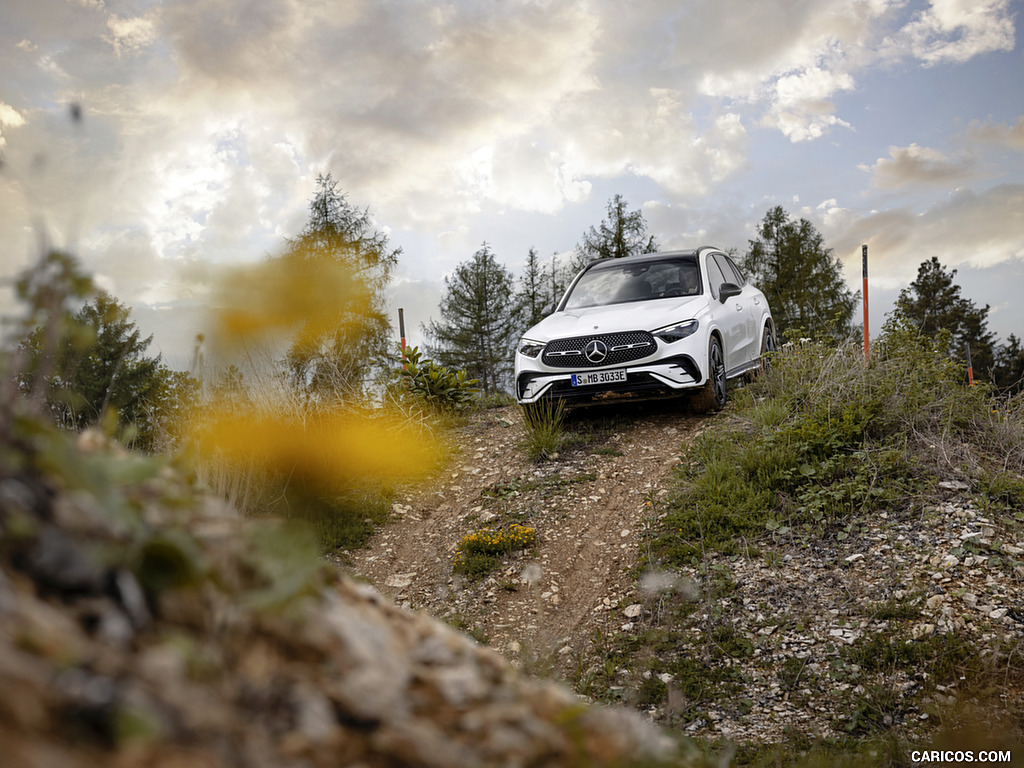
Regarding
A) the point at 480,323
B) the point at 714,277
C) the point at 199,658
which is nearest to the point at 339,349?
the point at 714,277

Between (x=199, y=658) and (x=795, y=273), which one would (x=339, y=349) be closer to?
(x=199, y=658)

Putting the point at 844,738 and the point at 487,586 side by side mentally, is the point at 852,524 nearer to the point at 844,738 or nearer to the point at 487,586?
the point at 844,738

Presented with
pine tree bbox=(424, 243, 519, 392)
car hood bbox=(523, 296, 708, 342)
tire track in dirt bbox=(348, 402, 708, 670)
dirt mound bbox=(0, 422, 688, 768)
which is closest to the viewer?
dirt mound bbox=(0, 422, 688, 768)

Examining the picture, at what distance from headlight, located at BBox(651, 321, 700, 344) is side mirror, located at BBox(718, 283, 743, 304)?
3.75 feet

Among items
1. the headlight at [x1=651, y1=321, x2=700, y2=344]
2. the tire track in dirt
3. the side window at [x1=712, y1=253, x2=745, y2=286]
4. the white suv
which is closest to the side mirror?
the white suv

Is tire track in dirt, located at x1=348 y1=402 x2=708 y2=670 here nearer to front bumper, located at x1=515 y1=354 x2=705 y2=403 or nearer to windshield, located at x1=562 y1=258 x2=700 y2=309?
front bumper, located at x1=515 y1=354 x2=705 y2=403

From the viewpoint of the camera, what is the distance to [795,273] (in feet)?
115

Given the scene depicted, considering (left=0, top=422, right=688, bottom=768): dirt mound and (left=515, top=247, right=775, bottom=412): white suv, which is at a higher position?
(left=515, top=247, right=775, bottom=412): white suv

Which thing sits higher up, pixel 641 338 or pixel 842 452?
pixel 641 338

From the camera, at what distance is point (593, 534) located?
260 inches

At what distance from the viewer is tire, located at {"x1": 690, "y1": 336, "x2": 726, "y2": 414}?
8.39 m

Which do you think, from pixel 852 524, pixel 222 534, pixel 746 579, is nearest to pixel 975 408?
pixel 852 524

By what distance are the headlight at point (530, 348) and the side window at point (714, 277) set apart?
8.12ft

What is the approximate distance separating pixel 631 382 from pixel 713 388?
1.16 m
